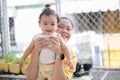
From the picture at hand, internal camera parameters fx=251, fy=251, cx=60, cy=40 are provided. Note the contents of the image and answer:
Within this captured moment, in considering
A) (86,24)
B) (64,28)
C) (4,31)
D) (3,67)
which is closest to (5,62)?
(3,67)

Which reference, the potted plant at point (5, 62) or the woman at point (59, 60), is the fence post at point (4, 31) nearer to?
the potted plant at point (5, 62)

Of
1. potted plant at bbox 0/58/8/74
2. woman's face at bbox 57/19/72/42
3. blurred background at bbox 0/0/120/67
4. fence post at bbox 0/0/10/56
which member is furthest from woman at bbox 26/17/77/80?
fence post at bbox 0/0/10/56

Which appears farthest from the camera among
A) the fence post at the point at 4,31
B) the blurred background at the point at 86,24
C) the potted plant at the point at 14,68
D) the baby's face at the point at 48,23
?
the fence post at the point at 4,31

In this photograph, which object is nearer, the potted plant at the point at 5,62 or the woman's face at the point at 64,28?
the woman's face at the point at 64,28

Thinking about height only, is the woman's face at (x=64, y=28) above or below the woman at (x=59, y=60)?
above

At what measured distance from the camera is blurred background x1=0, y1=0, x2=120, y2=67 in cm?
190

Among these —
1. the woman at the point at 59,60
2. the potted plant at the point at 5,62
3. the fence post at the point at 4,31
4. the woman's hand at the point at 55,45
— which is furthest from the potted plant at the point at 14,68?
the woman's hand at the point at 55,45

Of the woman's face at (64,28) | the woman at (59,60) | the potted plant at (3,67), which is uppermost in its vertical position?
the woman's face at (64,28)

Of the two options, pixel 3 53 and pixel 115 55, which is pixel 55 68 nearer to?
pixel 115 55

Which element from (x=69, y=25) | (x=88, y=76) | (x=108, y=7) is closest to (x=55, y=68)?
(x=69, y=25)

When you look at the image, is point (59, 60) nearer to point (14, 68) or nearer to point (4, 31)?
point (14, 68)

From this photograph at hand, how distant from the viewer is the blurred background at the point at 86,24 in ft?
6.24

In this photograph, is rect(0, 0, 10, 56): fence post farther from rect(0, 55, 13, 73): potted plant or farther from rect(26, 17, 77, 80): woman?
rect(26, 17, 77, 80): woman

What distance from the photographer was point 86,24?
6.73 feet
